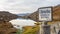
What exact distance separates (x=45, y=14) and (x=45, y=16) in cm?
4

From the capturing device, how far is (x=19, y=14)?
3.05 metres

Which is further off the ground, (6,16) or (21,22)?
(6,16)

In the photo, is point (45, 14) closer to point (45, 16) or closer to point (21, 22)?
point (45, 16)

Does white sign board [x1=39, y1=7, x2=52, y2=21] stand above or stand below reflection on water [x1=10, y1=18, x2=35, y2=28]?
above

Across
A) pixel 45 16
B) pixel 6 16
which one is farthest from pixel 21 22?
pixel 45 16

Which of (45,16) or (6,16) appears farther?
(6,16)

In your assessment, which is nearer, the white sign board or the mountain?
the white sign board

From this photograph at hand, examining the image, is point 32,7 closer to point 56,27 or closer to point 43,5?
point 43,5

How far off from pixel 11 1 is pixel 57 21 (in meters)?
0.89

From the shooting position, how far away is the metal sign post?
292 cm

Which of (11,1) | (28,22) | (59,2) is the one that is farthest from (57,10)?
(11,1)

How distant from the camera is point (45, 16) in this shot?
2.95 m

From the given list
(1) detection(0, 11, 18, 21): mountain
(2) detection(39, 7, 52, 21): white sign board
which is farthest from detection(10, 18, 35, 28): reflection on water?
(2) detection(39, 7, 52, 21): white sign board

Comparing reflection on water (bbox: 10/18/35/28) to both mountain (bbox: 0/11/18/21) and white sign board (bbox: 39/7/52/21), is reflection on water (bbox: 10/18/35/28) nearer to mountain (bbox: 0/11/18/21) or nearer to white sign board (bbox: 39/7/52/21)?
mountain (bbox: 0/11/18/21)
